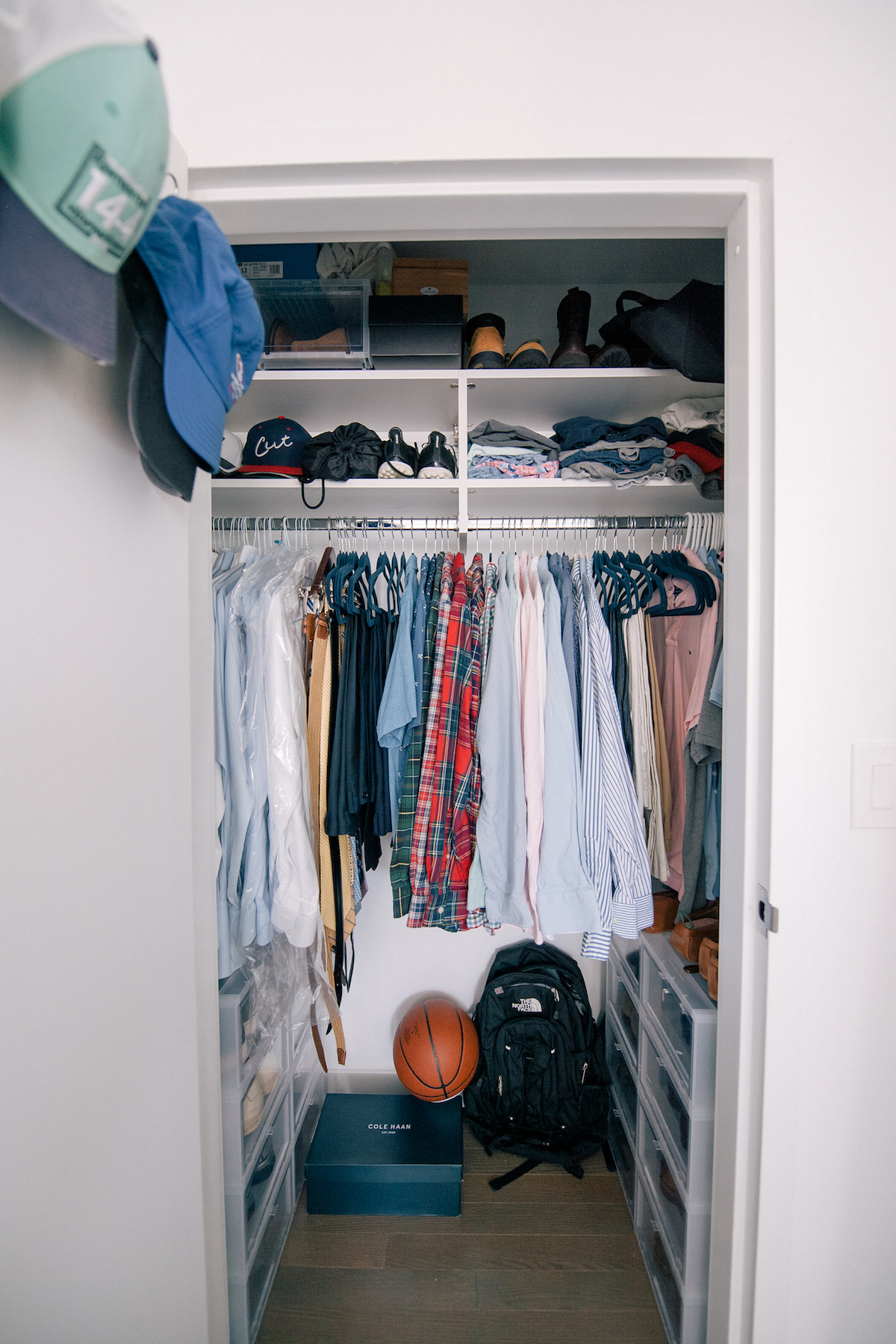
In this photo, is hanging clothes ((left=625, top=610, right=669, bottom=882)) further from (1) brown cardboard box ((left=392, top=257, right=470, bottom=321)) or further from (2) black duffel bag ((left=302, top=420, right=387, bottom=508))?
(1) brown cardboard box ((left=392, top=257, right=470, bottom=321))

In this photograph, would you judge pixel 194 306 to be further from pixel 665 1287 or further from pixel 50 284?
pixel 665 1287

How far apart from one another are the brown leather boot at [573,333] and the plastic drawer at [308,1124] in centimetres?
230

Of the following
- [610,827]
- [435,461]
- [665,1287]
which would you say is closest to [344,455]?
[435,461]

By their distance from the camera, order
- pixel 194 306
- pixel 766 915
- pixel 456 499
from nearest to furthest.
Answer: pixel 194 306 < pixel 766 915 < pixel 456 499

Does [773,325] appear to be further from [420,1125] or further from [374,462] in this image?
[420,1125]

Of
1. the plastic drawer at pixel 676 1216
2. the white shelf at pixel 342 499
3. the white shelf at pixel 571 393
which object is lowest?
the plastic drawer at pixel 676 1216

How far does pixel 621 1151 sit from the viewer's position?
67.2 inches

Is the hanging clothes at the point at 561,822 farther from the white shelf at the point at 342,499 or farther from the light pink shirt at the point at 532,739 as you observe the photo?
the white shelf at the point at 342,499

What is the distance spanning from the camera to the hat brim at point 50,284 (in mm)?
430

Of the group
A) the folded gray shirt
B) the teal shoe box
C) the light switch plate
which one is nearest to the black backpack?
the teal shoe box

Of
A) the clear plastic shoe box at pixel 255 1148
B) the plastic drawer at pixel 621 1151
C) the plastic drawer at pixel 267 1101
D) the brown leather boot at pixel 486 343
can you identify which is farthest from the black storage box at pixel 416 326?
the plastic drawer at pixel 621 1151

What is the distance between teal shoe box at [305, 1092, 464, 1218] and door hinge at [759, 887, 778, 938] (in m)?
1.25

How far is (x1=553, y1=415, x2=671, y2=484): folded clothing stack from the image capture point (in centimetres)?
149

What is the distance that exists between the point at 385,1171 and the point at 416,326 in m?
2.28
